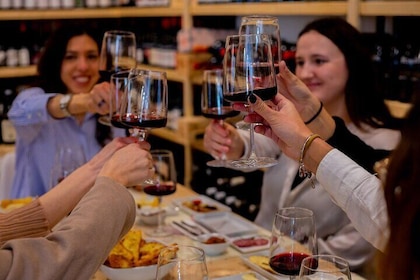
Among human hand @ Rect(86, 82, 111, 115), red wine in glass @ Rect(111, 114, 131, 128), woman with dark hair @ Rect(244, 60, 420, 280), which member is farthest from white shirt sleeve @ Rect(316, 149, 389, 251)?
human hand @ Rect(86, 82, 111, 115)

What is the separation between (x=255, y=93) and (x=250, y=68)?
0.17 ft

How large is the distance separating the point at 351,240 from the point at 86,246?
109cm

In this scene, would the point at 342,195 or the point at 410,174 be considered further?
the point at 342,195

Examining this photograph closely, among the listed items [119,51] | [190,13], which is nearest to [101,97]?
[119,51]

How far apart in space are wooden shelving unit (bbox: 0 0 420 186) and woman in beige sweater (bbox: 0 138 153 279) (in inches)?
45.6

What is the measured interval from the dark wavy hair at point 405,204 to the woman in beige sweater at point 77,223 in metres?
0.54

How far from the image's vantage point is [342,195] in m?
1.22

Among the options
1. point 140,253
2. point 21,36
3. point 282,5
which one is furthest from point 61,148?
point 21,36

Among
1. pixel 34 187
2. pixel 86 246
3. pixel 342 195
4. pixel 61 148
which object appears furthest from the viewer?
pixel 34 187

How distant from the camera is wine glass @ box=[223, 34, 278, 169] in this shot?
129 cm

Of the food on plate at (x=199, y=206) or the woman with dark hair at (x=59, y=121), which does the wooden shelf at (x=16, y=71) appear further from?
the food on plate at (x=199, y=206)

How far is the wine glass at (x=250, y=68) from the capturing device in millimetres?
1287

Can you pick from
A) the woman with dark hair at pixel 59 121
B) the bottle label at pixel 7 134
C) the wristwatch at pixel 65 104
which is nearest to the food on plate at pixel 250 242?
the wristwatch at pixel 65 104

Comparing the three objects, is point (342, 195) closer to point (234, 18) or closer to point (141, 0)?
point (234, 18)
